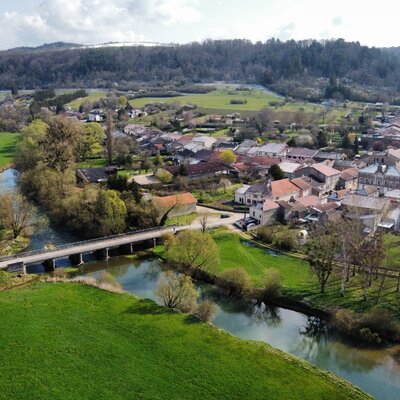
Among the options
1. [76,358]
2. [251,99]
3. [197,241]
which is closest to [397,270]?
[197,241]

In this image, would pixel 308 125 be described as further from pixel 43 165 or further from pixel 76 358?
pixel 76 358

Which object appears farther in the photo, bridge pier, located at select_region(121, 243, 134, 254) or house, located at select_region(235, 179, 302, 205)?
house, located at select_region(235, 179, 302, 205)

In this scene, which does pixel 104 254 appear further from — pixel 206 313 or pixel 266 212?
pixel 266 212

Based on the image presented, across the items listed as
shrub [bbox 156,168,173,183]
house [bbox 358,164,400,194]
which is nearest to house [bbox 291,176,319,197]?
house [bbox 358,164,400,194]

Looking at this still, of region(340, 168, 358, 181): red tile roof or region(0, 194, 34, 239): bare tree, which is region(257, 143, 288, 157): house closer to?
region(340, 168, 358, 181): red tile roof

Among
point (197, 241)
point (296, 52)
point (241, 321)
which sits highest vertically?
point (296, 52)

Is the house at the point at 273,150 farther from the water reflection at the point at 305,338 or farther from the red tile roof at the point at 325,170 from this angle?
the water reflection at the point at 305,338

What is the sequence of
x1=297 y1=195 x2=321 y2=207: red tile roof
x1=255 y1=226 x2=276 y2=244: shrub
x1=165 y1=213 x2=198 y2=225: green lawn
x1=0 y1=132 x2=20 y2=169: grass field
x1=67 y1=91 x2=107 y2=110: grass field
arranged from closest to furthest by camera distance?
x1=255 y1=226 x2=276 y2=244: shrub, x1=165 y1=213 x2=198 y2=225: green lawn, x1=297 y1=195 x2=321 y2=207: red tile roof, x1=0 y1=132 x2=20 y2=169: grass field, x1=67 y1=91 x2=107 y2=110: grass field
